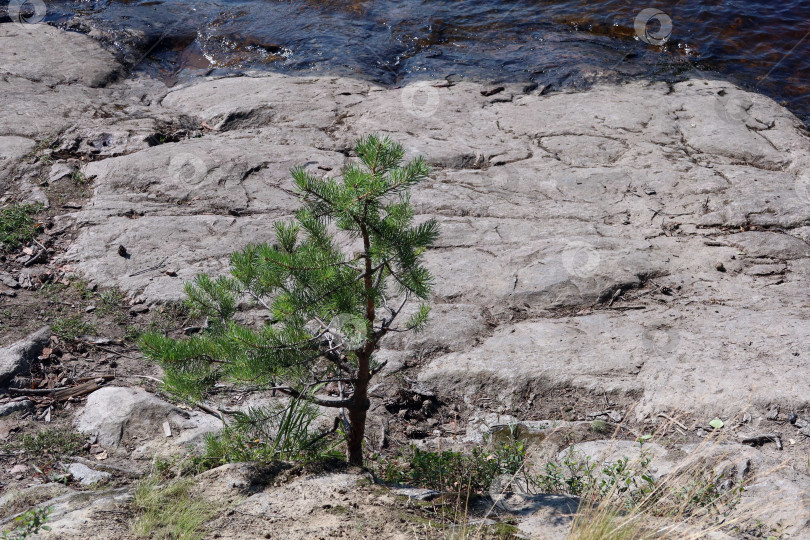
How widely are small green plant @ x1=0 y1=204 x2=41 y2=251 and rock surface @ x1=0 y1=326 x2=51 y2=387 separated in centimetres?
119

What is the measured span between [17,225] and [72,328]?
4.59ft

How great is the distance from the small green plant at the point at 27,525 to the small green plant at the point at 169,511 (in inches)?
11.4

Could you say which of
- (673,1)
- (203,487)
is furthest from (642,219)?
(673,1)

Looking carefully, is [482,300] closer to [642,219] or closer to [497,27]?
[642,219]

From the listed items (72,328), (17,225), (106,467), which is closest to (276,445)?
(106,467)

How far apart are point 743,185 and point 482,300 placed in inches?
106

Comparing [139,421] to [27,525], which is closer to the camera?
[27,525]

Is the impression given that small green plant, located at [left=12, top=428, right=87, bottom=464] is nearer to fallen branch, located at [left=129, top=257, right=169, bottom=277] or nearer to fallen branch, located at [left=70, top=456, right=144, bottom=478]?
fallen branch, located at [left=70, top=456, right=144, bottom=478]

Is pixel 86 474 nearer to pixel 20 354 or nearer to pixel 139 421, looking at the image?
pixel 139 421

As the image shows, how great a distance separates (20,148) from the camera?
18.9 ft

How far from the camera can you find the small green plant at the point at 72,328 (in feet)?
12.6

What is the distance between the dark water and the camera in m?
8.38

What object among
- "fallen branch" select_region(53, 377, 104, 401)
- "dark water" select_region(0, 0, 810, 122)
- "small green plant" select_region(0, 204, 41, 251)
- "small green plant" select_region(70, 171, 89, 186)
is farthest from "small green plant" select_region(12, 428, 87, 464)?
"dark water" select_region(0, 0, 810, 122)

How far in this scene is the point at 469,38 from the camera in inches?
369
